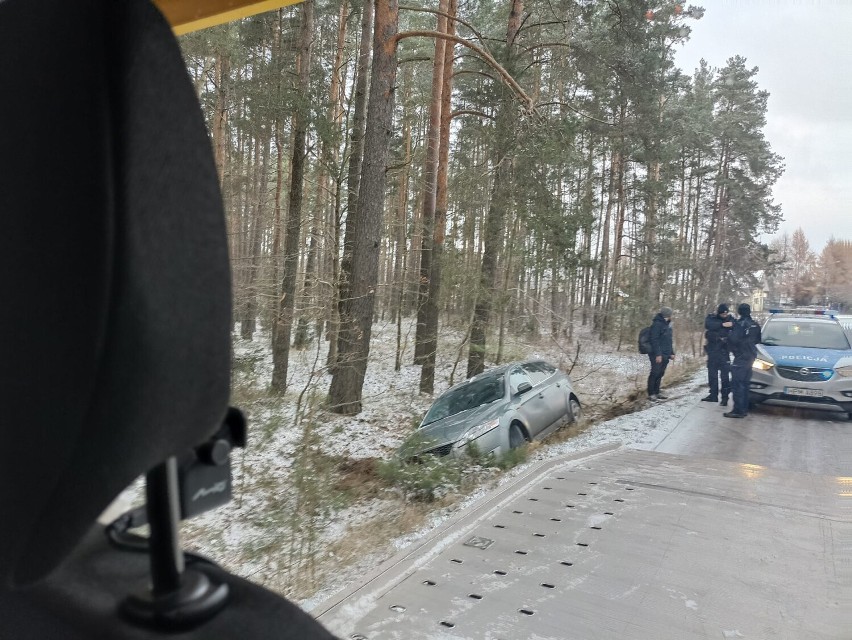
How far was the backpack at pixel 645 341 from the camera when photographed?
29.7ft

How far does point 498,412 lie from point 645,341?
3.49 m

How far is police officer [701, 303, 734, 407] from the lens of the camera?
7.32m

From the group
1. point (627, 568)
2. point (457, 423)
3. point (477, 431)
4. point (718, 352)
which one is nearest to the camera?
point (627, 568)

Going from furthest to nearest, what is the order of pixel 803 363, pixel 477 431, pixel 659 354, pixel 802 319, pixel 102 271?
pixel 659 354, pixel 477 431, pixel 803 363, pixel 802 319, pixel 102 271

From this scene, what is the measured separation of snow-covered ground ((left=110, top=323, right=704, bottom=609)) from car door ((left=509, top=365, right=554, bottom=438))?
0.24 meters

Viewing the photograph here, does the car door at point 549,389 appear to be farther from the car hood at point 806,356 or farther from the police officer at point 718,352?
the car hood at point 806,356

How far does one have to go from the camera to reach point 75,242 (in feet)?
2.43

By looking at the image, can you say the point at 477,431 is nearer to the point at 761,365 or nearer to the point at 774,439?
the point at 774,439

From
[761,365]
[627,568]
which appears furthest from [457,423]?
[627,568]

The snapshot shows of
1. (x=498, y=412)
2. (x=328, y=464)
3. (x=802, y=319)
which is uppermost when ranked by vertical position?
(x=802, y=319)

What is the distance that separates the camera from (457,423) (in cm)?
664

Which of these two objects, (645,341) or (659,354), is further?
(645,341)

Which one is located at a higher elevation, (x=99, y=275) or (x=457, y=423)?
(x=99, y=275)

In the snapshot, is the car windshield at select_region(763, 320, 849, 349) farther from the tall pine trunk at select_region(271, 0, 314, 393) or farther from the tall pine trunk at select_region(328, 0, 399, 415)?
the tall pine trunk at select_region(271, 0, 314, 393)
